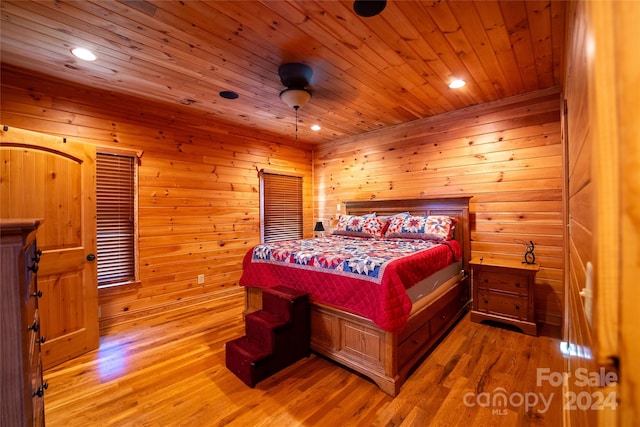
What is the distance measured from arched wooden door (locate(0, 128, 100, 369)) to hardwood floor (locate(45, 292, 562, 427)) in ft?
0.88

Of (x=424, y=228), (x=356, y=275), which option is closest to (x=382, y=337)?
(x=356, y=275)

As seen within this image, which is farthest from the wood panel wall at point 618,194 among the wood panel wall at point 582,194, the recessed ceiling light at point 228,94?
the recessed ceiling light at point 228,94

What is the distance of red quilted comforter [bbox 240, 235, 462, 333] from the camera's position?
1.95m

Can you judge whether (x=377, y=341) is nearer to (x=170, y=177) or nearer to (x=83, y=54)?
(x=170, y=177)

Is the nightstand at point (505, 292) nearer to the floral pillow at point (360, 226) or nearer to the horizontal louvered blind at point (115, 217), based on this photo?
the floral pillow at point (360, 226)

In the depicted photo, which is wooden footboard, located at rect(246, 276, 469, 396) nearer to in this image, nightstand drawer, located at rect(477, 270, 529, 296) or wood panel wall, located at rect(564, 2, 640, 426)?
nightstand drawer, located at rect(477, 270, 529, 296)

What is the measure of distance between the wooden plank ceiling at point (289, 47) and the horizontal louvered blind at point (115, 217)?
849 mm

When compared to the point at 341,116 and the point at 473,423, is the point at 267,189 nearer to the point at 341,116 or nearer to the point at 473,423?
the point at 341,116

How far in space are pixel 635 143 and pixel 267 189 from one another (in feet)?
14.7

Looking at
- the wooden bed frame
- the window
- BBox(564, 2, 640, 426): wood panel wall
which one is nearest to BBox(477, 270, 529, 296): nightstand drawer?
the wooden bed frame

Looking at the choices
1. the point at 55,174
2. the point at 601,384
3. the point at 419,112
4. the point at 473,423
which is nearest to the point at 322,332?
the point at 473,423

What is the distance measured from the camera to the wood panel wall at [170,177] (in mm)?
2703

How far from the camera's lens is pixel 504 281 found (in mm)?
2824

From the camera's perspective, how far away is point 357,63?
244 cm
